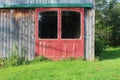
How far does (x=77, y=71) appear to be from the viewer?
12.6 meters

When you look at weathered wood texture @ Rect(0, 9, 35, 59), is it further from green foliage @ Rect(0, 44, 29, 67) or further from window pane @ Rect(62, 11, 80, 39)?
window pane @ Rect(62, 11, 80, 39)

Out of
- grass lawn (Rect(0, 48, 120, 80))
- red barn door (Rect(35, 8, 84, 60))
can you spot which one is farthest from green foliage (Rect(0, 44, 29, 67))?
grass lawn (Rect(0, 48, 120, 80))

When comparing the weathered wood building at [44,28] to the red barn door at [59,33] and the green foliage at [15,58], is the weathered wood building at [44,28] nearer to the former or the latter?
the red barn door at [59,33]

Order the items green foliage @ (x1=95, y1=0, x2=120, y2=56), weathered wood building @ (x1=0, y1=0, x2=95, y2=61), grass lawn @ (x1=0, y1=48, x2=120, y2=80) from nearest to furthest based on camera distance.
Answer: grass lawn @ (x1=0, y1=48, x2=120, y2=80), weathered wood building @ (x1=0, y1=0, x2=95, y2=61), green foliage @ (x1=95, y1=0, x2=120, y2=56)

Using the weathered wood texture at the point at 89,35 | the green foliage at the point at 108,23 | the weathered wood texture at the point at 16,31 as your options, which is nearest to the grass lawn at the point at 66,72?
the weathered wood texture at the point at 89,35

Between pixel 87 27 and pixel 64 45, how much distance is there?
1343 mm

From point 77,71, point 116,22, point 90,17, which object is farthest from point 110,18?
point 77,71

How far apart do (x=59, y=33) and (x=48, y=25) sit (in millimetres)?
621

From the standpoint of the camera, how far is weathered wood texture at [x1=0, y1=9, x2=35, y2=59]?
1628 centimetres

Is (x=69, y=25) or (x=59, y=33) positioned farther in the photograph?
(x=69, y=25)

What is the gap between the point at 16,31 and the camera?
1630 centimetres

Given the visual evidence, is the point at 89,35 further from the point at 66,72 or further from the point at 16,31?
the point at 66,72

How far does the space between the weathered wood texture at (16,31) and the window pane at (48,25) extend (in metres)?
0.38

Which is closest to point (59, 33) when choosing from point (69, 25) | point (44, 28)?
point (69, 25)
